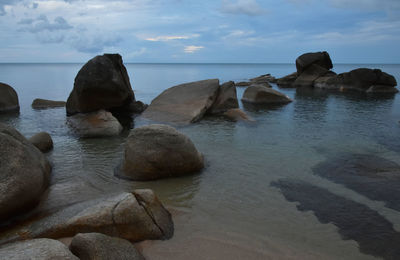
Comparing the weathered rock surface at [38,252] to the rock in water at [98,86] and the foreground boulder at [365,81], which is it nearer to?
the rock in water at [98,86]

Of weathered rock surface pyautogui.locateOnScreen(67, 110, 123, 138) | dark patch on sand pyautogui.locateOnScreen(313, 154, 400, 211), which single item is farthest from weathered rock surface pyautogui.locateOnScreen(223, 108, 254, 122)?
dark patch on sand pyautogui.locateOnScreen(313, 154, 400, 211)

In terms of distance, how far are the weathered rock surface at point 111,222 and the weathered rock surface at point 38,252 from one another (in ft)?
4.25

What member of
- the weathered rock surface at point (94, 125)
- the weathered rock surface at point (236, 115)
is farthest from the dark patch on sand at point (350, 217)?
the weathered rock surface at point (236, 115)

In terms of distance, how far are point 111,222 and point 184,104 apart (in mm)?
13089

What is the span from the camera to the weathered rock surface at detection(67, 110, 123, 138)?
44.1 ft

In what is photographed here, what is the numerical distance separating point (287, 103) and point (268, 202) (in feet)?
62.2

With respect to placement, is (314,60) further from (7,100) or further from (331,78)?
(7,100)

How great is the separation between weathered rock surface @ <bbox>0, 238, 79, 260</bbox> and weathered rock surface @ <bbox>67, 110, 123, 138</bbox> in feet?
32.2

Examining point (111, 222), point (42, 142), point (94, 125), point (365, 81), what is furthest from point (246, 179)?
point (365, 81)

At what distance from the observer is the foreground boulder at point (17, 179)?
5707 mm

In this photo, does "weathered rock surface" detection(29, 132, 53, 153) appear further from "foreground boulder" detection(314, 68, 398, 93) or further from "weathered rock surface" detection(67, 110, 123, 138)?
"foreground boulder" detection(314, 68, 398, 93)

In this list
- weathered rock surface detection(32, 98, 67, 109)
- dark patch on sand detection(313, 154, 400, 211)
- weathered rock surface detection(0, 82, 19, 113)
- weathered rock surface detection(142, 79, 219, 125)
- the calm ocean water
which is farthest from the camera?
weathered rock surface detection(32, 98, 67, 109)

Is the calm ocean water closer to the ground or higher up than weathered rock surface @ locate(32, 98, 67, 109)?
higher up

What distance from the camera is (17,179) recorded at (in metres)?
5.89
